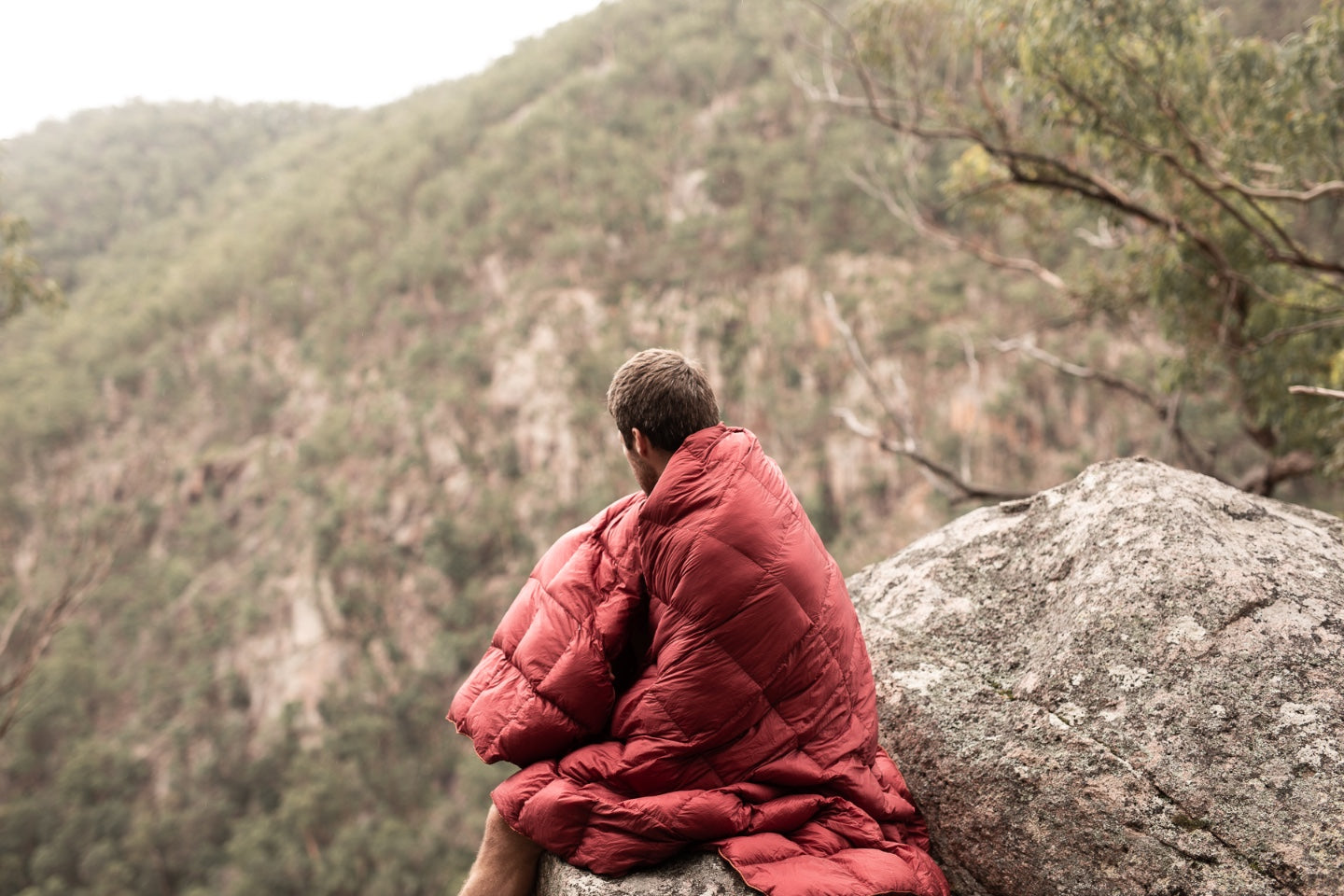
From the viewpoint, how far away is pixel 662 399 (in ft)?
5.16

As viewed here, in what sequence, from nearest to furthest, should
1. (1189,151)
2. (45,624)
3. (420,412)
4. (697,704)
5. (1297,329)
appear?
(697,704) < (1297,329) < (1189,151) < (45,624) < (420,412)

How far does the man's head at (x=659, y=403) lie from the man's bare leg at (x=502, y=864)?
2.80ft

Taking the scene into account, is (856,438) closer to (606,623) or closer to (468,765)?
(468,765)

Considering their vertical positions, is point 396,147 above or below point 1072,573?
above

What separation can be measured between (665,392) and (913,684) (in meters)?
1.08

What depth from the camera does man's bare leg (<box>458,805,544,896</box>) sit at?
1.64 m

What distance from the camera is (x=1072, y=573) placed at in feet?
6.39

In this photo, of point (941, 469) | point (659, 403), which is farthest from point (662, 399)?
point (941, 469)

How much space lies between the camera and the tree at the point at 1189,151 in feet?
13.7

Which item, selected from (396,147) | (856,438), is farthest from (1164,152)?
(396,147)

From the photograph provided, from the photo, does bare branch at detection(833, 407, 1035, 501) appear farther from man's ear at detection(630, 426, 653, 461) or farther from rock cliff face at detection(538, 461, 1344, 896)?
man's ear at detection(630, 426, 653, 461)

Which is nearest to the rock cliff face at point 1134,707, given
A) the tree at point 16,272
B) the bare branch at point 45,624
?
the bare branch at point 45,624

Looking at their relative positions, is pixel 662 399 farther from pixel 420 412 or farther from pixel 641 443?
pixel 420 412

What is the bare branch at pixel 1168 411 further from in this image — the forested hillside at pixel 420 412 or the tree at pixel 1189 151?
the forested hillside at pixel 420 412
